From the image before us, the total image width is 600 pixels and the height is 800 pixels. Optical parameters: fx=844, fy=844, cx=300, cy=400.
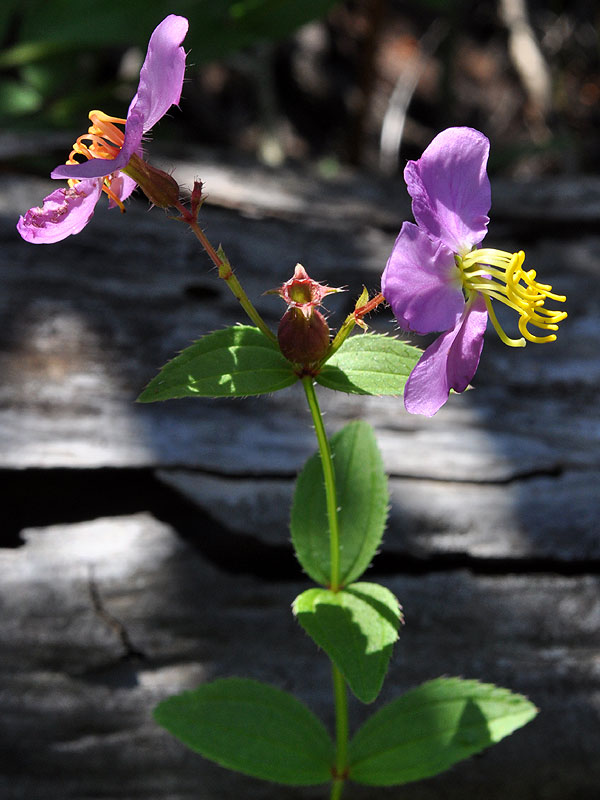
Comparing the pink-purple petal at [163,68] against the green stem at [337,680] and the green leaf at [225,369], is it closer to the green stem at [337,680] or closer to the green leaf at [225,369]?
the green leaf at [225,369]

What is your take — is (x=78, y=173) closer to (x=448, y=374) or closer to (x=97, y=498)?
(x=448, y=374)

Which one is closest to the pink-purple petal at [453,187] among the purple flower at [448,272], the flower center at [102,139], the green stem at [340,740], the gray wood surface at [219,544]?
the purple flower at [448,272]

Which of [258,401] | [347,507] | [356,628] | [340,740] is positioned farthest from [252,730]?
[258,401]

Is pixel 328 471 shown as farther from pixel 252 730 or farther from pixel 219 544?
pixel 219 544

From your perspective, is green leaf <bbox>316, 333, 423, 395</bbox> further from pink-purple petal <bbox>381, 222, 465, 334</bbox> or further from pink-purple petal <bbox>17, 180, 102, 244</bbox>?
pink-purple petal <bbox>17, 180, 102, 244</bbox>

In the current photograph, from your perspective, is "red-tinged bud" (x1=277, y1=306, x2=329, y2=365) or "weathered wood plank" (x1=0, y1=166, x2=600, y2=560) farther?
"weathered wood plank" (x1=0, y1=166, x2=600, y2=560)

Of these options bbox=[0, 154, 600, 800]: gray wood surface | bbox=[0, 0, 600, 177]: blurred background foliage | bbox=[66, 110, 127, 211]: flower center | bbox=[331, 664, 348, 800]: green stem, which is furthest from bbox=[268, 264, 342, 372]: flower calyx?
bbox=[0, 0, 600, 177]: blurred background foliage
